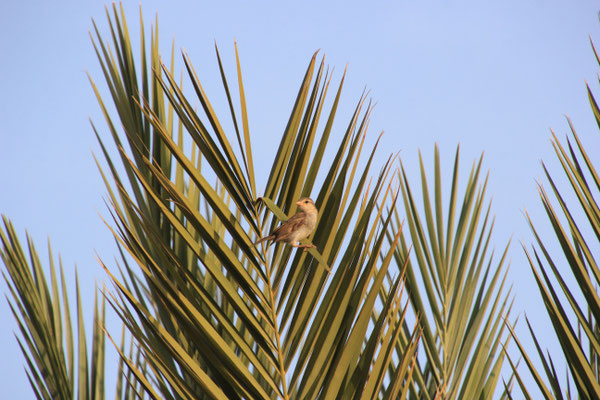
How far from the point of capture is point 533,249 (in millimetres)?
2006

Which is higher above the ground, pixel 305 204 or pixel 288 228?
pixel 305 204

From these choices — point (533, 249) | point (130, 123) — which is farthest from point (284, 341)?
point (130, 123)

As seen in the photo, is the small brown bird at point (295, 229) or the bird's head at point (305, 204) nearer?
the small brown bird at point (295, 229)

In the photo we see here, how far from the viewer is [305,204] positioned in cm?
248

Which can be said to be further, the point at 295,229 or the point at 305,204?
the point at 305,204

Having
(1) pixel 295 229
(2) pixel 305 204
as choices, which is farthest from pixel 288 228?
(2) pixel 305 204

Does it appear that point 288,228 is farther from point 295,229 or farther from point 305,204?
point 305,204

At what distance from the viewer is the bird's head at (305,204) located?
2.28 metres

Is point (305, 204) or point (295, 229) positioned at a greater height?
point (305, 204)

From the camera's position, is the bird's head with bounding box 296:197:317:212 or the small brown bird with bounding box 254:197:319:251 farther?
the bird's head with bounding box 296:197:317:212

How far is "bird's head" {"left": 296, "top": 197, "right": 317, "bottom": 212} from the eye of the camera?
2283mm

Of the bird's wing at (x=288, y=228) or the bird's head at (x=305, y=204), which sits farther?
the bird's head at (x=305, y=204)

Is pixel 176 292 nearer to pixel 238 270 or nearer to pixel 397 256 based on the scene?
pixel 238 270

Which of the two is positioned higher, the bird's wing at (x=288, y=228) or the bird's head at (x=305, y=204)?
the bird's head at (x=305, y=204)
